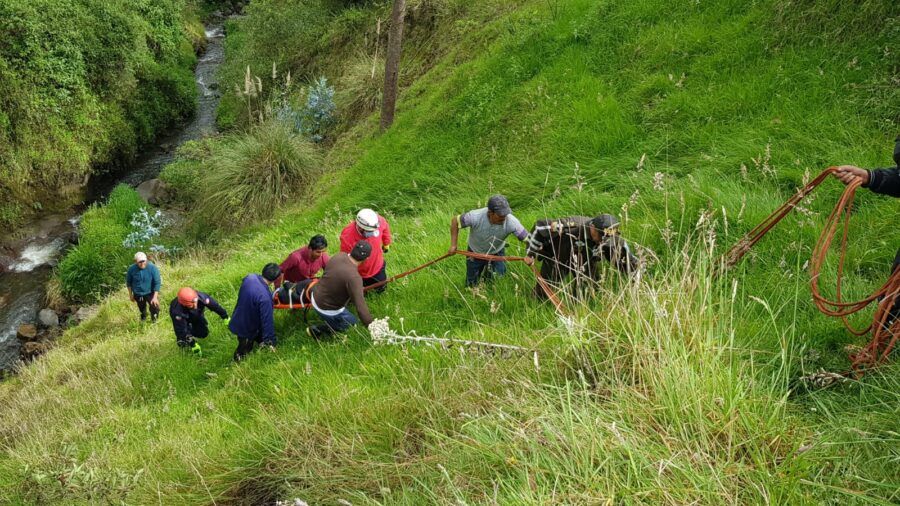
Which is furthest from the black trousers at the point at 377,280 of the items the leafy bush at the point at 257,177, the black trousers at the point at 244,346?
the leafy bush at the point at 257,177

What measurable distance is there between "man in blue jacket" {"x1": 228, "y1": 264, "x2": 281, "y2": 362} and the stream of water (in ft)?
26.4

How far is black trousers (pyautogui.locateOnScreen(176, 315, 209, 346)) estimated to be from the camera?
7379 mm

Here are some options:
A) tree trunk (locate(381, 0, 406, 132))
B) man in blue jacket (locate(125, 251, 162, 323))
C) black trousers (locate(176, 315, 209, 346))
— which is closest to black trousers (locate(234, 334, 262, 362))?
black trousers (locate(176, 315, 209, 346))

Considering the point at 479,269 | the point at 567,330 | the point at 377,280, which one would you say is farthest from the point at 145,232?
the point at 567,330

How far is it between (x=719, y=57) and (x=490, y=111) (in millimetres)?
3946

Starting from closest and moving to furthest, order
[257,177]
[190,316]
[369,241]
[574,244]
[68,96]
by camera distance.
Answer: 1. [574,244]
2. [369,241]
3. [190,316]
4. [257,177]
5. [68,96]

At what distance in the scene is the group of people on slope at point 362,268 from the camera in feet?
16.6

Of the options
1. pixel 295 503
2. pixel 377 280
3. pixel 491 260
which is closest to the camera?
pixel 295 503

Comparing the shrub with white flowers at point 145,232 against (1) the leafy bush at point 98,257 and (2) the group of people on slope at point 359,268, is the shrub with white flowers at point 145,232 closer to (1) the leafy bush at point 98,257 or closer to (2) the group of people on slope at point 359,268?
(1) the leafy bush at point 98,257

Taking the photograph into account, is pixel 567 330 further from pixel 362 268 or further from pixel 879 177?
pixel 362 268

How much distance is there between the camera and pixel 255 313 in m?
6.15

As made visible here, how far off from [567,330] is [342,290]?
2.82 meters

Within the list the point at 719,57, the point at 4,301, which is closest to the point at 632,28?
the point at 719,57

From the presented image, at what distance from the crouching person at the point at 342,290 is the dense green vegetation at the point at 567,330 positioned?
36 centimetres
